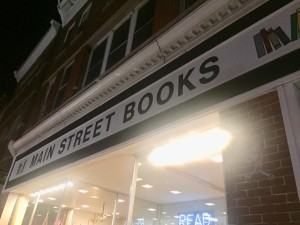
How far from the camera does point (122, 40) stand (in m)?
9.05

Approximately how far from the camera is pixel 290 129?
3154mm

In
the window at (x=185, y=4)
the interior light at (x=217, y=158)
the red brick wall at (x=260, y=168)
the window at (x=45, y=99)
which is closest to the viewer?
the red brick wall at (x=260, y=168)

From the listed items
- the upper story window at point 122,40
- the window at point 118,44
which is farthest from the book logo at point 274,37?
the window at point 118,44

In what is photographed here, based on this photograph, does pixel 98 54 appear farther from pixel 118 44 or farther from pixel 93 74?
pixel 118 44

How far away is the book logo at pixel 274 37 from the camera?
3.64 m

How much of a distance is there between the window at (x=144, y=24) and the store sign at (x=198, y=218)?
5439 millimetres

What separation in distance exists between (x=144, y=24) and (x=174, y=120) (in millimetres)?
4464

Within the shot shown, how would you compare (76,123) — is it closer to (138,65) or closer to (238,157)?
(138,65)

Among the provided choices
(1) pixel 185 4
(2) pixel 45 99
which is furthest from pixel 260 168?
(2) pixel 45 99

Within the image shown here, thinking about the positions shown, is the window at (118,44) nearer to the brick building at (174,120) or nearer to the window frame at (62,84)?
the brick building at (174,120)

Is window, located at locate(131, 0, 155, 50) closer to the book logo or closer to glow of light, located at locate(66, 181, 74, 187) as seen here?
the book logo

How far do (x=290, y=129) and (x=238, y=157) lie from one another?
0.72 meters

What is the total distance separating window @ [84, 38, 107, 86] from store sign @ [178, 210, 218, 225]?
578 cm

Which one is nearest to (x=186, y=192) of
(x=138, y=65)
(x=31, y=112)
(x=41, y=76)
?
(x=138, y=65)
